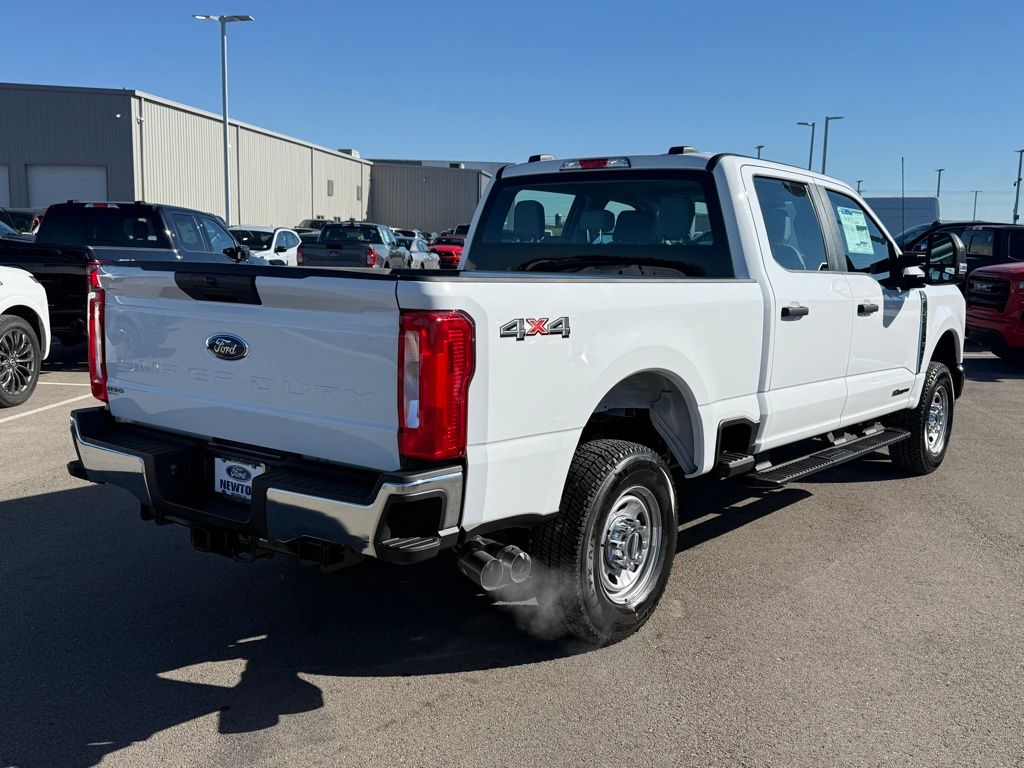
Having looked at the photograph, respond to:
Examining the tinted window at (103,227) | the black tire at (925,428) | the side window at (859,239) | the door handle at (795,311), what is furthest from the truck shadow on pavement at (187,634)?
the tinted window at (103,227)

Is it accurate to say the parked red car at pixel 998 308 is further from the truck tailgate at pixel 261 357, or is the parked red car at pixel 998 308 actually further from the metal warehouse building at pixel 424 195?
the metal warehouse building at pixel 424 195

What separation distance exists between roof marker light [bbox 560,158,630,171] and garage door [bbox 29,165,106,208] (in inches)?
1517

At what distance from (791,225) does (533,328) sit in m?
2.71

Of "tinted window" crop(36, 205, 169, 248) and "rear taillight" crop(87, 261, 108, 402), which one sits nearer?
"rear taillight" crop(87, 261, 108, 402)

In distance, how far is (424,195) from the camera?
69375 millimetres

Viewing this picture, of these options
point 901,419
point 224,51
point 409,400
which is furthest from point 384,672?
point 224,51

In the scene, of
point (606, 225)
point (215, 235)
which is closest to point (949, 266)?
point (606, 225)

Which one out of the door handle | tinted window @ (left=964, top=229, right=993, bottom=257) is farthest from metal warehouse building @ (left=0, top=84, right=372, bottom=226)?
the door handle

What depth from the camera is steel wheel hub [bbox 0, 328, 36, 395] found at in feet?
29.4

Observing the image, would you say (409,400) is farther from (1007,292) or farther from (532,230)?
(1007,292)

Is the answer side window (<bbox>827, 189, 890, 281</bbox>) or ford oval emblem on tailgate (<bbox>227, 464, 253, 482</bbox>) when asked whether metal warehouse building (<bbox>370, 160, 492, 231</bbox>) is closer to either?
side window (<bbox>827, 189, 890, 281</bbox>)

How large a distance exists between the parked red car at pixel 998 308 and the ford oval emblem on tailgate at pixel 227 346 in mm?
13014

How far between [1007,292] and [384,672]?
12.8 metres

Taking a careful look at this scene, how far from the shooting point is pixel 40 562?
16.4 feet
